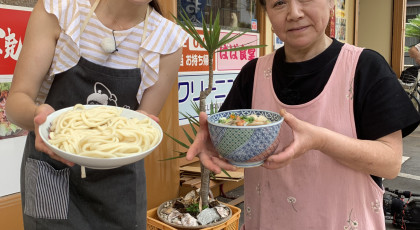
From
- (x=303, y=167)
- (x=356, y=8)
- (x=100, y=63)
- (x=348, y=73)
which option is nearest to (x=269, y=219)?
(x=303, y=167)

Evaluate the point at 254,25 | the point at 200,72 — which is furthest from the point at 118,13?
the point at 254,25

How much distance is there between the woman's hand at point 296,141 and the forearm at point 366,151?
33 mm

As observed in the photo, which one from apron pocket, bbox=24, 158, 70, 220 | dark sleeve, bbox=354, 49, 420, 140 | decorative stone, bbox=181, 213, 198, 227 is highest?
dark sleeve, bbox=354, 49, 420, 140

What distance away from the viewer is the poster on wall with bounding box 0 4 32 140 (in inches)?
86.0

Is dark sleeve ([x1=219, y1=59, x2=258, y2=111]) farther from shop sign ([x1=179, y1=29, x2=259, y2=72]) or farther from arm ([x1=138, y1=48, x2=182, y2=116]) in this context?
shop sign ([x1=179, y1=29, x2=259, y2=72])

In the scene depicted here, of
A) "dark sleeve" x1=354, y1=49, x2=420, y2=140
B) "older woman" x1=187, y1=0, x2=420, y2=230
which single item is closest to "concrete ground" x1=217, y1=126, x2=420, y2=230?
"older woman" x1=187, y1=0, x2=420, y2=230

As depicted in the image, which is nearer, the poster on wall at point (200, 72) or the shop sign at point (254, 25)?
the poster on wall at point (200, 72)

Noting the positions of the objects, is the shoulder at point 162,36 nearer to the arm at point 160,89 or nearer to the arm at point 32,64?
the arm at point 160,89

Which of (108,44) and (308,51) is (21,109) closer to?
(108,44)

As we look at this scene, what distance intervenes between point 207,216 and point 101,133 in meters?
1.46

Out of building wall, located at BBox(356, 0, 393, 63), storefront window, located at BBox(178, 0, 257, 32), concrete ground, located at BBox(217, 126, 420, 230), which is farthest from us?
building wall, located at BBox(356, 0, 393, 63)

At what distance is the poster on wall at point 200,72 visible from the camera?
11.7ft

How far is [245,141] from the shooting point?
3.33ft

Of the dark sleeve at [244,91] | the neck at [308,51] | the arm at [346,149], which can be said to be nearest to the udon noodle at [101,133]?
the dark sleeve at [244,91]
